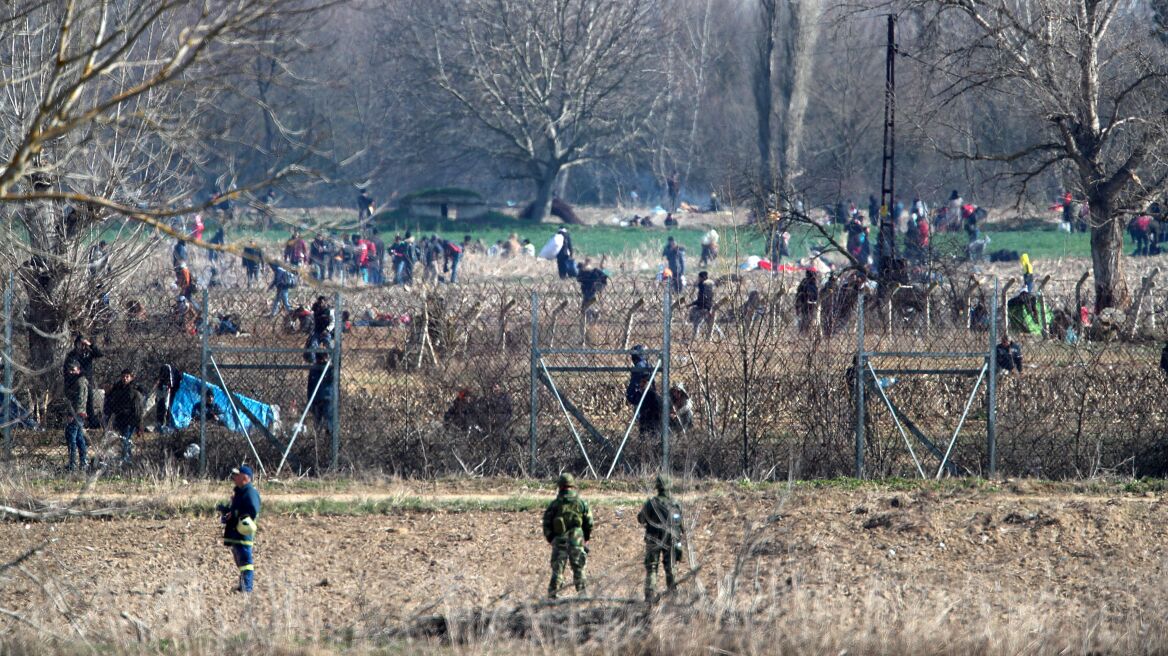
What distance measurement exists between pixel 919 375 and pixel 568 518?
6182mm

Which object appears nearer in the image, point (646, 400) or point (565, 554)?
point (565, 554)

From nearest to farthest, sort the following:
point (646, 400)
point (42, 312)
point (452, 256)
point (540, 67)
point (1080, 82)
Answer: point (646, 400) < point (42, 312) < point (1080, 82) < point (452, 256) < point (540, 67)

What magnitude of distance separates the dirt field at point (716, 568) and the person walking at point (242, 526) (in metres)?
0.20

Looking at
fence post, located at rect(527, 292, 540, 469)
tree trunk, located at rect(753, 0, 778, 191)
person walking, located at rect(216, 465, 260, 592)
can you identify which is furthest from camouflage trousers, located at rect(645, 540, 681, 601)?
tree trunk, located at rect(753, 0, 778, 191)

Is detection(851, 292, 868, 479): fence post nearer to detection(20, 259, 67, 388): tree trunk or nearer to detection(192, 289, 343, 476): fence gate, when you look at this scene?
detection(192, 289, 343, 476): fence gate

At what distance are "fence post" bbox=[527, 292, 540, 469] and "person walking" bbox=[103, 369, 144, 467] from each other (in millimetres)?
4300

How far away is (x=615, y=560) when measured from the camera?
419 inches

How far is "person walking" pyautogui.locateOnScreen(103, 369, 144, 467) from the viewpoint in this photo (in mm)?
13633

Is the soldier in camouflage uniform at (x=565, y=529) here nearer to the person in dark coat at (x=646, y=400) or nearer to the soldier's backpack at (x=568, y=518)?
the soldier's backpack at (x=568, y=518)

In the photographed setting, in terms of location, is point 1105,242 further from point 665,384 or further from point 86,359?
point 86,359

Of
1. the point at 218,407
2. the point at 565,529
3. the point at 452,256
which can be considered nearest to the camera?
the point at 565,529

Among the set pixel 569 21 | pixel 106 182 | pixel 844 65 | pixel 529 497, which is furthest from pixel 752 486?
pixel 844 65

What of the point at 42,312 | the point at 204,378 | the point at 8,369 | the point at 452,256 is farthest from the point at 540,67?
the point at 8,369

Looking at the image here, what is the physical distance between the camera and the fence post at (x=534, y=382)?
13.0 m
